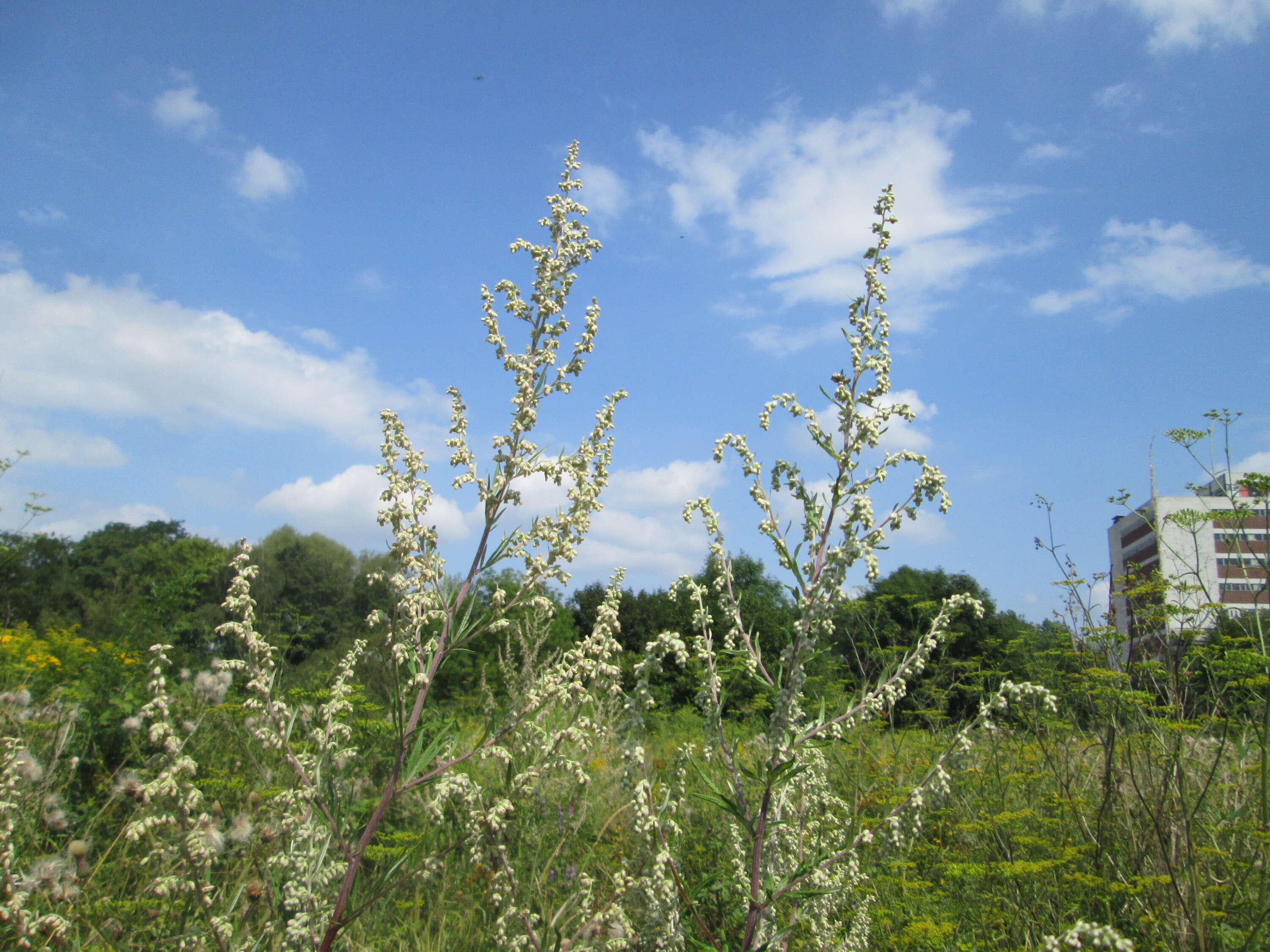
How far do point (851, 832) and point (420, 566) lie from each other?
3462 mm

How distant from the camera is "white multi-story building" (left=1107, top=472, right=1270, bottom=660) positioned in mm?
4309

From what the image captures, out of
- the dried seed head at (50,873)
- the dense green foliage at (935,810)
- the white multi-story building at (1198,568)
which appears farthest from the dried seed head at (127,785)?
the white multi-story building at (1198,568)

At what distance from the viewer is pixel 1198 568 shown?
4.42m

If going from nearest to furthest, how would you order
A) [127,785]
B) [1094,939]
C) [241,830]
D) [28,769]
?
[1094,939]
[28,769]
[241,830]
[127,785]

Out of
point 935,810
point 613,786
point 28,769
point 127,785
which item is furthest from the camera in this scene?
point 613,786

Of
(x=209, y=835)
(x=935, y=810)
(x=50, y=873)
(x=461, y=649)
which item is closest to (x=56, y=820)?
(x=50, y=873)

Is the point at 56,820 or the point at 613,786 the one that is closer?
the point at 56,820

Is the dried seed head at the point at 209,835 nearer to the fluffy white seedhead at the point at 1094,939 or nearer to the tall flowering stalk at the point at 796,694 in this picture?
the tall flowering stalk at the point at 796,694

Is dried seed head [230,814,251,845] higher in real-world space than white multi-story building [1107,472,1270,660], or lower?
lower

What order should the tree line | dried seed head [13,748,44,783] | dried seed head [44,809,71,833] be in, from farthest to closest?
1. the tree line
2. dried seed head [44,809,71,833]
3. dried seed head [13,748,44,783]

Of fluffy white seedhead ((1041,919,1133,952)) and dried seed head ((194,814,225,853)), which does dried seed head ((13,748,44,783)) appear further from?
fluffy white seedhead ((1041,919,1133,952))

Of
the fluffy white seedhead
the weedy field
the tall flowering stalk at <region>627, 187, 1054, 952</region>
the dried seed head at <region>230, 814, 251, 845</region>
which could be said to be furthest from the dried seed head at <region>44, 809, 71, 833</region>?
the fluffy white seedhead

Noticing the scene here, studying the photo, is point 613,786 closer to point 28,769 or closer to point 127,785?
point 127,785

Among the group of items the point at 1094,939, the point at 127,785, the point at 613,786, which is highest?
the point at 1094,939
